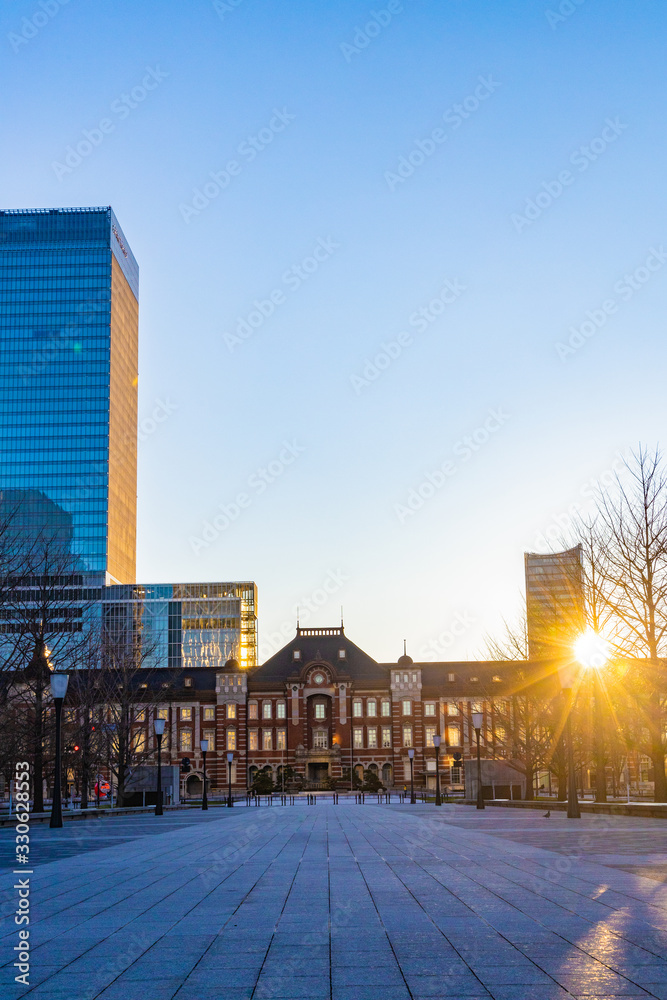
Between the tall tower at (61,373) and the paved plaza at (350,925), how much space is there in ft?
488

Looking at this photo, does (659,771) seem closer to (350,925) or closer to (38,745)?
(38,745)

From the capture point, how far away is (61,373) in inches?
6417

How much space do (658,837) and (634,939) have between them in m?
12.6

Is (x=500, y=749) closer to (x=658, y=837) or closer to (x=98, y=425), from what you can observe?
(x=658, y=837)

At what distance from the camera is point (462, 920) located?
9.05 metres

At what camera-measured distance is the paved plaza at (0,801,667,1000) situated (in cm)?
673

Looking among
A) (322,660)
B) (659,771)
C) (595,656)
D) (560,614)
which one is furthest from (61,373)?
(659,771)

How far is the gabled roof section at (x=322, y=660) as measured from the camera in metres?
111

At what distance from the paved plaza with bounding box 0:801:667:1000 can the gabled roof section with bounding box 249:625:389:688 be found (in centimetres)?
9482

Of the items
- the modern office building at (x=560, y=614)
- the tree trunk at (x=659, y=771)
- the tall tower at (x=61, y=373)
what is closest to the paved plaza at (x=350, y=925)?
the tree trunk at (x=659, y=771)

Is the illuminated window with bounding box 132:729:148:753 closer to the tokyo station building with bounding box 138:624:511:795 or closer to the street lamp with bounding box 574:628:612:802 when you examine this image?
the tokyo station building with bounding box 138:624:511:795

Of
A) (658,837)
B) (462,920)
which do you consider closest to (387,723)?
(658,837)

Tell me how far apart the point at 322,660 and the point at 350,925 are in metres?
101

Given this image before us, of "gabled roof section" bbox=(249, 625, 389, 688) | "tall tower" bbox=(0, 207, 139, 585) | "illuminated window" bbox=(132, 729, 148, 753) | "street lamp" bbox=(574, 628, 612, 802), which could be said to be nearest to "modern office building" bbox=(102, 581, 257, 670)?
"tall tower" bbox=(0, 207, 139, 585)
